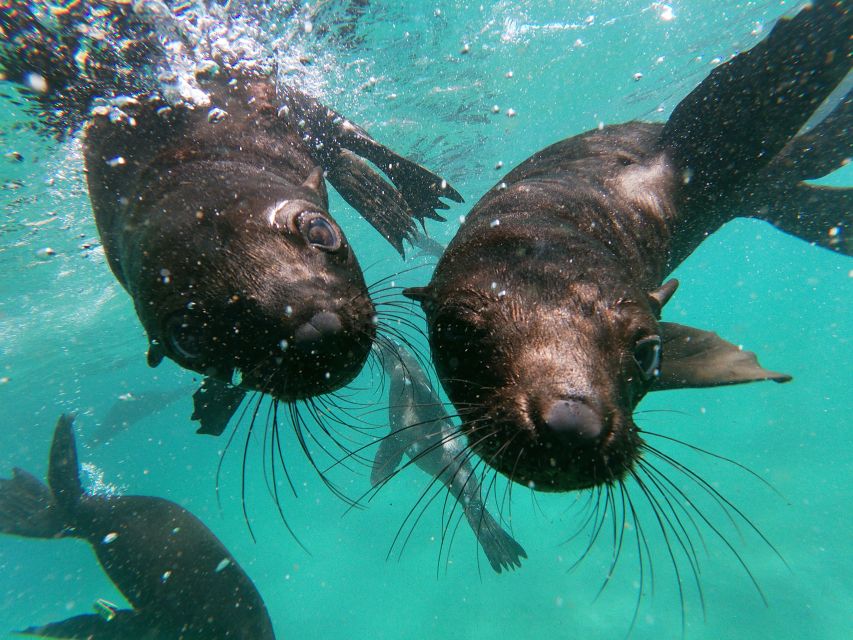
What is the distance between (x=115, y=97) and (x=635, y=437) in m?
5.30

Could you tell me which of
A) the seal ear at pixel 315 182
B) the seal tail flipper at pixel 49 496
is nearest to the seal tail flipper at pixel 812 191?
the seal ear at pixel 315 182

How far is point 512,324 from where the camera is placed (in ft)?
6.47

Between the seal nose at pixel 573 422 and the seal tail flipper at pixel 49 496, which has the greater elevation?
the seal nose at pixel 573 422

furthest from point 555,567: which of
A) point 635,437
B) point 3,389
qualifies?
point 3,389

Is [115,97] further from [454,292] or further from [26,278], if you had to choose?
[26,278]

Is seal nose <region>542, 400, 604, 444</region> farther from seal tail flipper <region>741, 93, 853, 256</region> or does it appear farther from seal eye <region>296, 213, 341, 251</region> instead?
seal tail flipper <region>741, 93, 853, 256</region>

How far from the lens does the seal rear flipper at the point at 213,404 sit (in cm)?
402

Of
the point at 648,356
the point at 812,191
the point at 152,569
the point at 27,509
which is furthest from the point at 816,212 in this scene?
the point at 27,509

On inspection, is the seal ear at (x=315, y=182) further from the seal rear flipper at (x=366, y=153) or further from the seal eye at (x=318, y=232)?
the seal rear flipper at (x=366, y=153)

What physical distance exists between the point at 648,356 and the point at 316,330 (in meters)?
1.43

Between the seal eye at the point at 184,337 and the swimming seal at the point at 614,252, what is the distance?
3.46ft

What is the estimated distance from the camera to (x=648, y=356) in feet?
7.02

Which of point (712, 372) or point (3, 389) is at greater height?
point (712, 372)

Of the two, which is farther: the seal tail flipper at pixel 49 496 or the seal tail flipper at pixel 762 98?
the seal tail flipper at pixel 49 496
